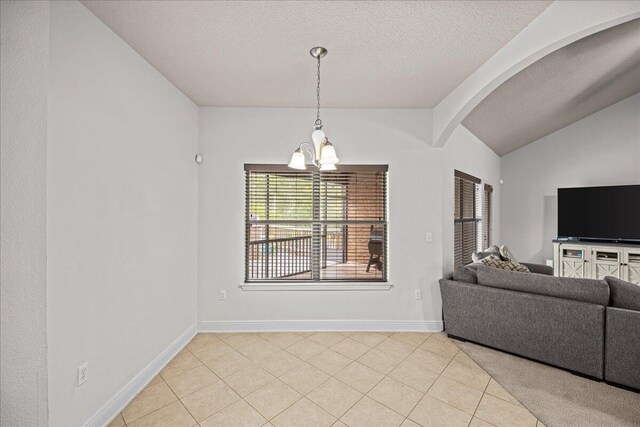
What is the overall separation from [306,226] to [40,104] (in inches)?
98.3

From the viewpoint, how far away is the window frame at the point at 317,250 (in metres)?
3.29

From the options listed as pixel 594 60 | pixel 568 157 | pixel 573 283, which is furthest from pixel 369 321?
pixel 568 157

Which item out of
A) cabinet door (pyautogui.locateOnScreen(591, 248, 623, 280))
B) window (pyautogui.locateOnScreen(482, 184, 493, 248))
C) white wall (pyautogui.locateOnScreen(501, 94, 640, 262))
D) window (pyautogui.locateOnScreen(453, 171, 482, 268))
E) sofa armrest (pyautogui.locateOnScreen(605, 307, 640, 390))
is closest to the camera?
sofa armrest (pyautogui.locateOnScreen(605, 307, 640, 390))

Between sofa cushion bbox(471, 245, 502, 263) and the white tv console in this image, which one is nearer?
sofa cushion bbox(471, 245, 502, 263)

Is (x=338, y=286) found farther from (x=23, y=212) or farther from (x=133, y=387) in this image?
(x=23, y=212)

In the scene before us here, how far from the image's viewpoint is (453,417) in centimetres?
191

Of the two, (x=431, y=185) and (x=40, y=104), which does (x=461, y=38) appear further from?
(x=40, y=104)

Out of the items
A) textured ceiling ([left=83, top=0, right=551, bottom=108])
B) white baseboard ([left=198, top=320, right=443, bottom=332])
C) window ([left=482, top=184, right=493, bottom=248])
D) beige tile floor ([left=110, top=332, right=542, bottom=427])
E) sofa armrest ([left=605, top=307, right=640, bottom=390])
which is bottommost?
beige tile floor ([left=110, top=332, right=542, bottom=427])

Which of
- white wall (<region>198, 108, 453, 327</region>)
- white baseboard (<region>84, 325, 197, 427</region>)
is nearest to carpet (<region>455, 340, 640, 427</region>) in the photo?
white wall (<region>198, 108, 453, 327</region>)

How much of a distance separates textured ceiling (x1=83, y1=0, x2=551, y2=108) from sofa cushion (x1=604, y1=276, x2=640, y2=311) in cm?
216

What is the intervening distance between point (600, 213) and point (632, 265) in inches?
36.8

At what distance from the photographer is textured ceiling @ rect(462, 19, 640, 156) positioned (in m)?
2.86

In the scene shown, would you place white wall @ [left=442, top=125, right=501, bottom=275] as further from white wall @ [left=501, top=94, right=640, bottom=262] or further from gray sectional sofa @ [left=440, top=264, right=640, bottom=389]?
gray sectional sofa @ [left=440, top=264, right=640, bottom=389]

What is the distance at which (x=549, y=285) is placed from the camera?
2508 mm
